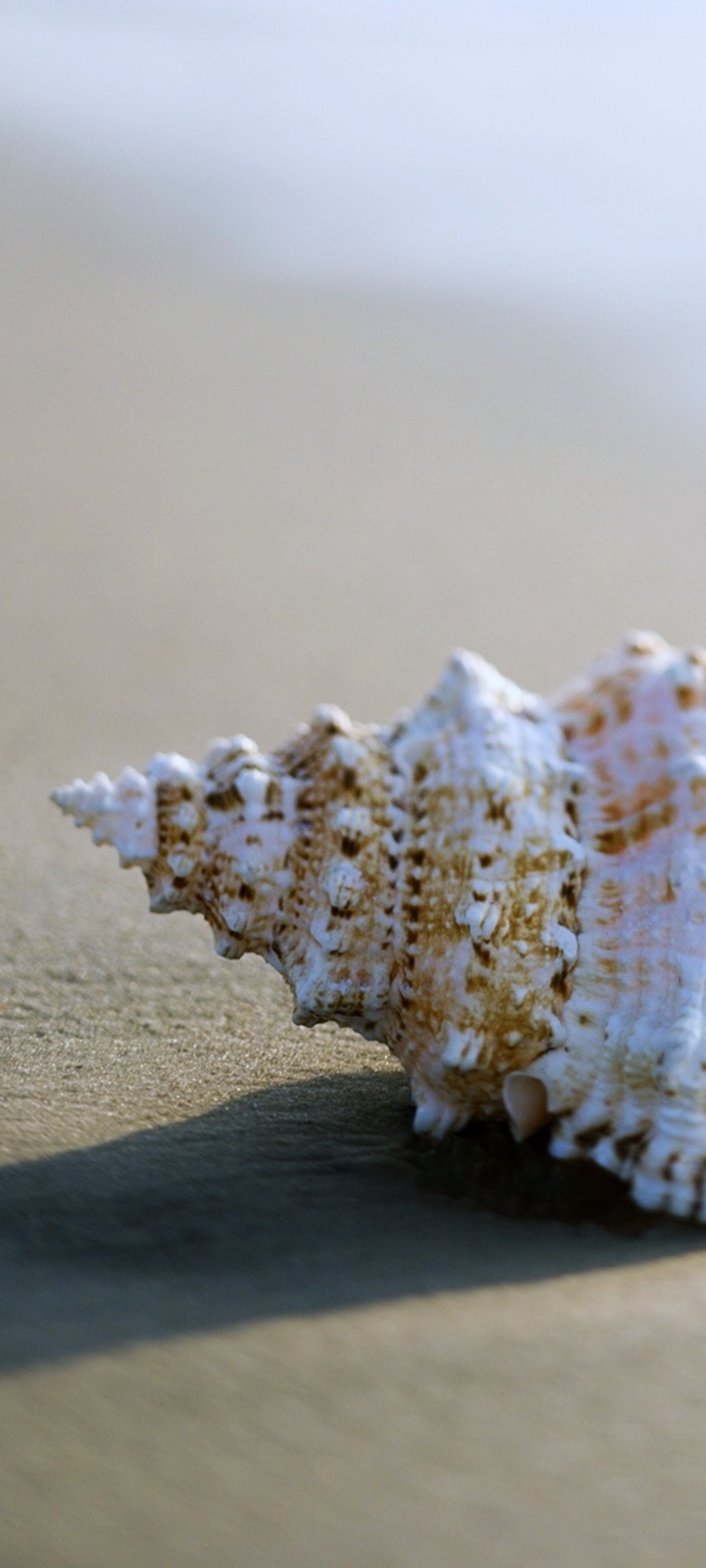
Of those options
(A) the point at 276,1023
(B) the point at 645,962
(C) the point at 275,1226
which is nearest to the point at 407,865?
(B) the point at 645,962

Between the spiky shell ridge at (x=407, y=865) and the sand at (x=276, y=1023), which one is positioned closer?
the sand at (x=276, y=1023)

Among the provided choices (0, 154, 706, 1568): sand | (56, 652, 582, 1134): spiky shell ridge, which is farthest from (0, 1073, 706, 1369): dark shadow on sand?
(56, 652, 582, 1134): spiky shell ridge

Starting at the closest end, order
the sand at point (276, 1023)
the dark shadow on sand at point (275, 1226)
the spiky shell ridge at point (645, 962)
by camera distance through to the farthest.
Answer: the sand at point (276, 1023) < the dark shadow on sand at point (275, 1226) < the spiky shell ridge at point (645, 962)

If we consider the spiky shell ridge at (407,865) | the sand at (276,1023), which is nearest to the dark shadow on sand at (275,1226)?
the sand at (276,1023)

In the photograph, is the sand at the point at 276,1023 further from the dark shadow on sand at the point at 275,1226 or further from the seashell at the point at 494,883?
the seashell at the point at 494,883

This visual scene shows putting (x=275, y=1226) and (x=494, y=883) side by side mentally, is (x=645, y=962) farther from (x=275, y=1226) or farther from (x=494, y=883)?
(x=275, y=1226)

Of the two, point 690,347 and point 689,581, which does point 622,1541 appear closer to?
point 689,581

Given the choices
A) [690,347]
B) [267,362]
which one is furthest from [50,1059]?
[690,347]
